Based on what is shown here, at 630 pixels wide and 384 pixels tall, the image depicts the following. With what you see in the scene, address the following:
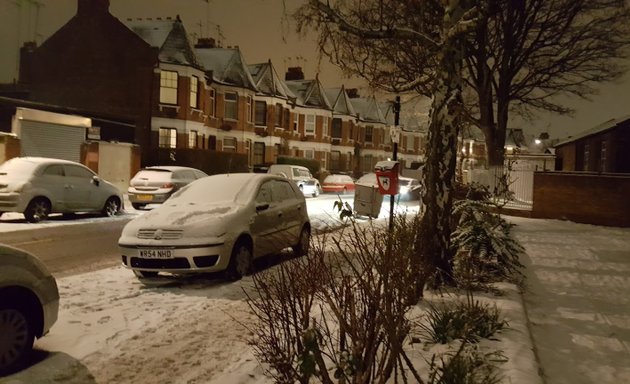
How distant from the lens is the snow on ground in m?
4.54

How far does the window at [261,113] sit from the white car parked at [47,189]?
88.0 ft

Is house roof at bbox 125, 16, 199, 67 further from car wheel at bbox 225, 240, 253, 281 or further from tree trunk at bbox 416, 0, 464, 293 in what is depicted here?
tree trunk at bbox 416, 0, 464, 293

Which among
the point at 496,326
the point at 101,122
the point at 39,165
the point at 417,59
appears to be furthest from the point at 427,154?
the point at 101,122

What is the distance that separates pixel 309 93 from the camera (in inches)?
2008

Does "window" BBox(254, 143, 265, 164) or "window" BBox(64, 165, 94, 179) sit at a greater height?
"window" BBox(254, 143, 265, 164)

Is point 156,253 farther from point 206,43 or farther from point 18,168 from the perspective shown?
point 206,43

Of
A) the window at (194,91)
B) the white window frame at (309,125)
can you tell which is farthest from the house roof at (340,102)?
the window at (194,91)

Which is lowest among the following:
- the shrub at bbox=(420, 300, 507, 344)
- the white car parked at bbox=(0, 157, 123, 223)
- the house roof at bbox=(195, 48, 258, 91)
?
the shrub at bbox=(420, 300, 507, 344)

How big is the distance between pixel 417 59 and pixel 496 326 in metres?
12.6

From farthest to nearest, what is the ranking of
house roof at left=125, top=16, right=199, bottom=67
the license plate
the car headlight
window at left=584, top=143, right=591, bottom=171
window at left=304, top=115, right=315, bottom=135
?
window at left=304, top=115, right=315, bottom=135
house roof at left=125, top=16, right=199, bottom=67
window at left=584, top=143, right=591, bottom=171
the car headlight
the license plate

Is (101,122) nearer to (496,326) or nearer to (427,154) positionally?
(427,154)

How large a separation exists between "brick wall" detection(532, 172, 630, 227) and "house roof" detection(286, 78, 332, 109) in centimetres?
3408

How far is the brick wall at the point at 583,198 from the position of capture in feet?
52.7

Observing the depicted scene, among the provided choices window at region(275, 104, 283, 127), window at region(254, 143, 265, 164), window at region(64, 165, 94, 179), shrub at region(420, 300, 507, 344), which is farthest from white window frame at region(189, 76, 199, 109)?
shrub at region(420, 300, 507, 344)
